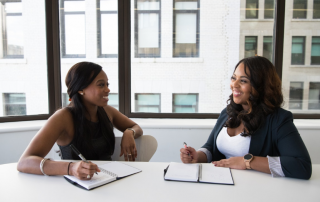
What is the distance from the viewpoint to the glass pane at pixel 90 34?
3064mm

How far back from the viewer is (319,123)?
2857 millimetres

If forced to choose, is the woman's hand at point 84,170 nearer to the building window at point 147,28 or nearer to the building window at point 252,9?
the building window at point 147,28

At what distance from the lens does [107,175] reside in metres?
1.25

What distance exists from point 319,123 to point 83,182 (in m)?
2.85

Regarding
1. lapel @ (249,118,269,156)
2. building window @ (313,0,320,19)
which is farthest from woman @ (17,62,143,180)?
building window @ (313,0,320,19)

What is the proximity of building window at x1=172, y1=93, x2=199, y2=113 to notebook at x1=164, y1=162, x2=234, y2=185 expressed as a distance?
180 cm

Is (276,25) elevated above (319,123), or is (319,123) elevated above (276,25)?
(276,25)

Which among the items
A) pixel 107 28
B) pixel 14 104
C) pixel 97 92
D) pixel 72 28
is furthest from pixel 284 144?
pixel 14 104

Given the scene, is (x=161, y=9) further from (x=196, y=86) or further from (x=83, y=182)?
(x=83, y=182)

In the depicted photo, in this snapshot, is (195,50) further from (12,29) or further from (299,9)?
(12,29)

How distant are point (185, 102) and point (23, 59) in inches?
82.9

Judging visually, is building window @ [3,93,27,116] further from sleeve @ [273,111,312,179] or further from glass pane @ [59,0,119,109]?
sleeve @ [273,111,312,179]

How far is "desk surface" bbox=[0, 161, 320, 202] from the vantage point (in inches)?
40.5

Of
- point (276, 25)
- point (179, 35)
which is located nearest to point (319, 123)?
point (276, 25)
